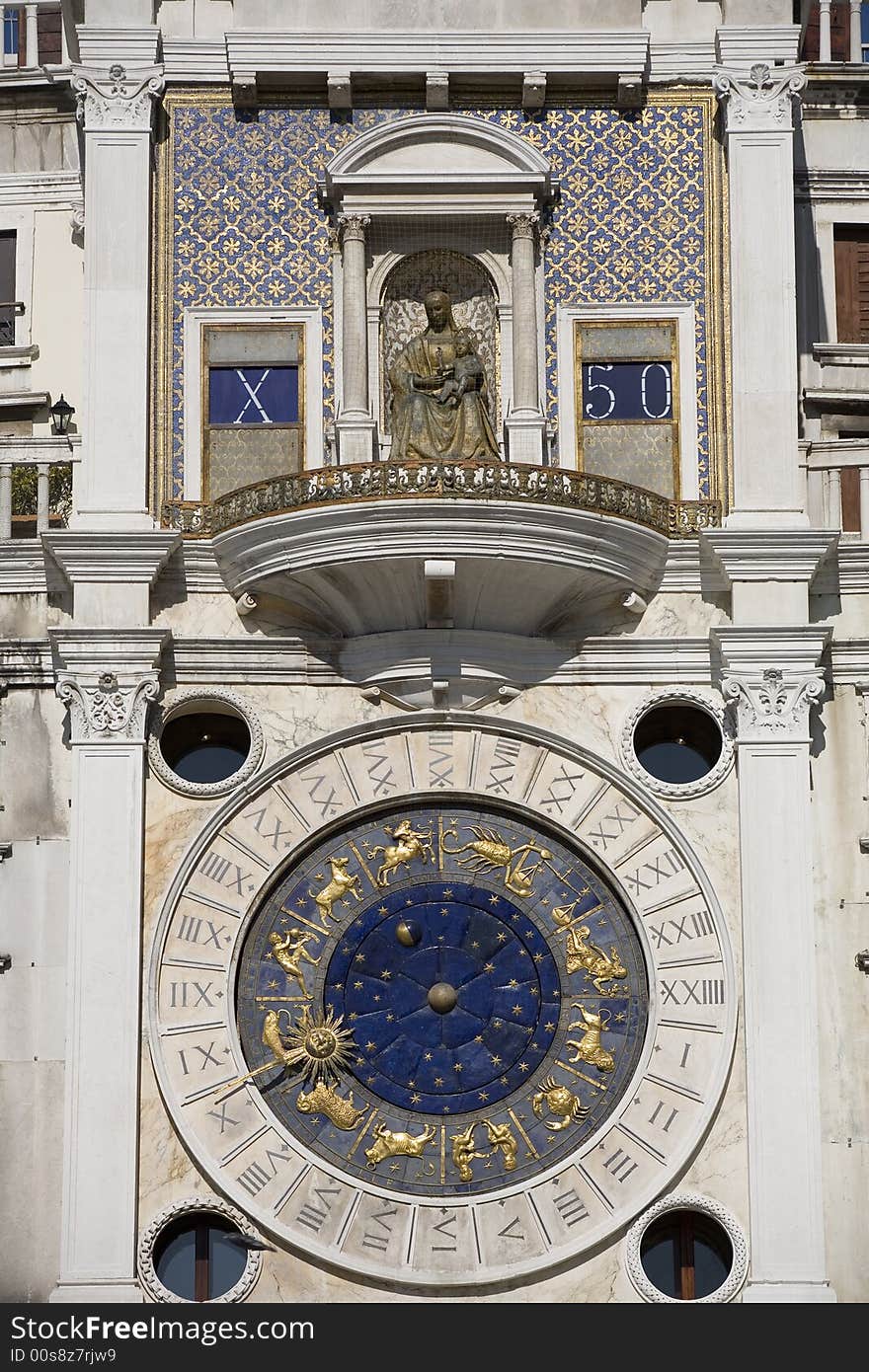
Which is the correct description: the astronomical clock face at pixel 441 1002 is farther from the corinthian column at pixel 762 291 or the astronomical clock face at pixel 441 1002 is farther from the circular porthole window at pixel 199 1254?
the corinthian column at pixel 762 291

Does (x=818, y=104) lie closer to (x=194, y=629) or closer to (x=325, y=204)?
(x=325, y=204)

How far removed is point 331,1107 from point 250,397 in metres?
4.60

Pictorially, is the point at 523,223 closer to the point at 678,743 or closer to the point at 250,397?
the point at 250,397

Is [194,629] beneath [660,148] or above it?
beneath

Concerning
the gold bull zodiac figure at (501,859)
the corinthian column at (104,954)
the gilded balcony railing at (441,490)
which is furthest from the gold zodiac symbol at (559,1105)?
the gilded balcony railing at (441,490)

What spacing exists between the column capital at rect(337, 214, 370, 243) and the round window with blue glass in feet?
12.1

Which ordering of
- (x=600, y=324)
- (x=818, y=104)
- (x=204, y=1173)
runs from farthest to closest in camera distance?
(x=818, y=104)
(x=600, y=324)
(x=204, y=1173)

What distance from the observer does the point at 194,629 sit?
69.7 feet

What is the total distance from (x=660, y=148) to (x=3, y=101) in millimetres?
4984

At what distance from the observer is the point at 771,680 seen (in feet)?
68.7

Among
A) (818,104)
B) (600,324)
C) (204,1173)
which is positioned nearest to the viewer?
(204,1173)

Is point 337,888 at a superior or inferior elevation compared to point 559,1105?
A: superior

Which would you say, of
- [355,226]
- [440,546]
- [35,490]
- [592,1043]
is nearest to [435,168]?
[355,226]

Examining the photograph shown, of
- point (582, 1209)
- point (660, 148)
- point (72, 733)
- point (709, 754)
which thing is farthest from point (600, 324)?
point (582, 1209)
